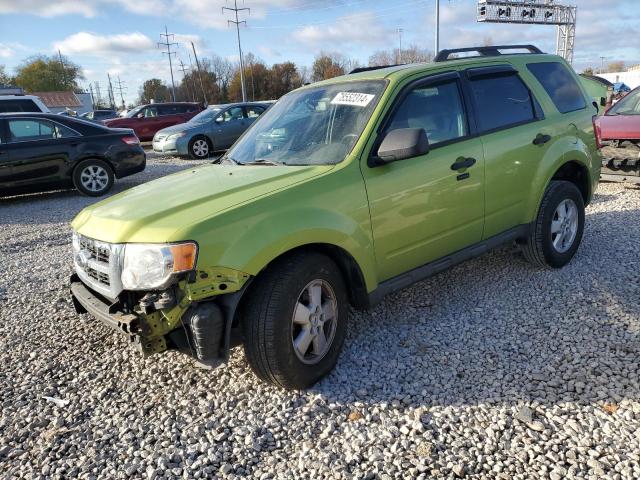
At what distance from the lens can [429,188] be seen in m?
3.42

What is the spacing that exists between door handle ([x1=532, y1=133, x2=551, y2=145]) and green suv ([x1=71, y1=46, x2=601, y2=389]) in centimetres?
2

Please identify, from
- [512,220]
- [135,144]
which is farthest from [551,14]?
[512,220]

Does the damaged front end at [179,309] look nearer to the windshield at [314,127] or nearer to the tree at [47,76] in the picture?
the windshield at [314,127]

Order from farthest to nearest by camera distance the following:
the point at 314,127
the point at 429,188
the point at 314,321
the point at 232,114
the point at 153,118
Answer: the point at 153,118
the point at 232,114
the point at 314,127
the point at 429,188
the point at 314,321

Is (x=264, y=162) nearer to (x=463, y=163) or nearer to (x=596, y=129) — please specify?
(x=463, y=163)

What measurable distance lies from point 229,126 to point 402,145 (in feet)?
42.1

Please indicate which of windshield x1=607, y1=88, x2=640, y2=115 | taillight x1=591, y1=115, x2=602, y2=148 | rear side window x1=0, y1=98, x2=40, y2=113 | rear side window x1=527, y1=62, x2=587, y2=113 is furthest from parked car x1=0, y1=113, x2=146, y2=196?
windshield x1=607, y1=88, x2=640, y2=115

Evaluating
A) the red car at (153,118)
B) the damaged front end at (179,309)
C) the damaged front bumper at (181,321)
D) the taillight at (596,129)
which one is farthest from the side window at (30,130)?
the red car at (153,118)

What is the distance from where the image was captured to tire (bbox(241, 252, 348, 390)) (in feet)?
8.90

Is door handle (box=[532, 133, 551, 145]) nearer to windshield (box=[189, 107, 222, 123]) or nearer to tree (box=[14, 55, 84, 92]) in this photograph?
windshield (box=[189, 107, 222, 123])

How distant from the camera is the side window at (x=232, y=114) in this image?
15.2 m

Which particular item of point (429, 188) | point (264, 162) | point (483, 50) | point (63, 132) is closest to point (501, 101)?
point (483, 50)

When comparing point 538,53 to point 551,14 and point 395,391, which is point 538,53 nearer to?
point 395,391

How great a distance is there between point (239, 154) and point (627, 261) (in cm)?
369
